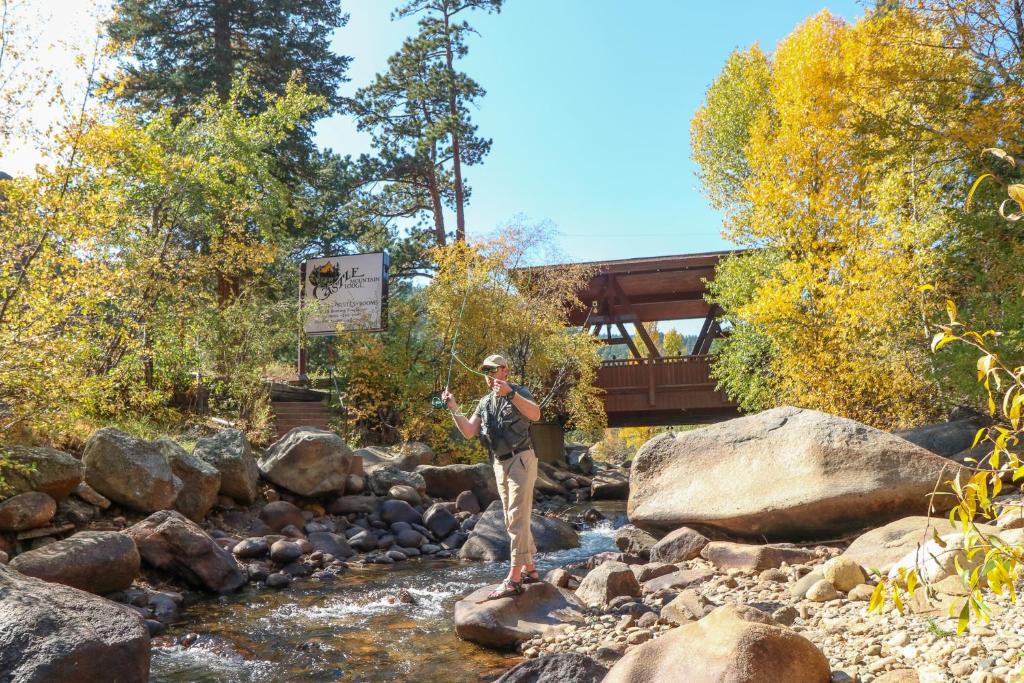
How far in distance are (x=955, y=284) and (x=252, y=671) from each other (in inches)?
462

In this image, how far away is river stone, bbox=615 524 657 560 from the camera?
8500mm

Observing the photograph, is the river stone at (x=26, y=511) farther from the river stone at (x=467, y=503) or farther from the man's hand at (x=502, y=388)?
the river stone at (x=467, y=503)

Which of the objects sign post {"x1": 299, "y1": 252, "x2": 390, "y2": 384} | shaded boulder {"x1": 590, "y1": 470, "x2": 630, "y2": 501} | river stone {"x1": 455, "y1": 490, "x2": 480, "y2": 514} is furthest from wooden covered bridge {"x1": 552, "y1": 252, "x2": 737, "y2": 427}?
river stone {"x1": 455, "y1": 490, "x2": 480, "y2": 514}

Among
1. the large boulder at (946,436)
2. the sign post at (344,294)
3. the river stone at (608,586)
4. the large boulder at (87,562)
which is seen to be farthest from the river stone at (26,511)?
the large boulder at (946,436)

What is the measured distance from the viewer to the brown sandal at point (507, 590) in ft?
18.0

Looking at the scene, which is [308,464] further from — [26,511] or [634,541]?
[634,541]

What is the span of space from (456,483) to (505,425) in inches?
285

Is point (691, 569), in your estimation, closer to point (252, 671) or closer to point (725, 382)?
point (252, 671)

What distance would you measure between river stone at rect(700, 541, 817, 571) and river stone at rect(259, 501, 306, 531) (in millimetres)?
5274

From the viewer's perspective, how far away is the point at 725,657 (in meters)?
3.40

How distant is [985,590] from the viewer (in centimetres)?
418

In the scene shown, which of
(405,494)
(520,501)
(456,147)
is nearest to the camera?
(520,501)

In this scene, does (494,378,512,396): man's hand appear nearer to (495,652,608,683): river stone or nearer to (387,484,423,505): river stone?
(495,652,608,683): river stone

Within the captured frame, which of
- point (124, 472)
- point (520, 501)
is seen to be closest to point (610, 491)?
point (124, 472)
